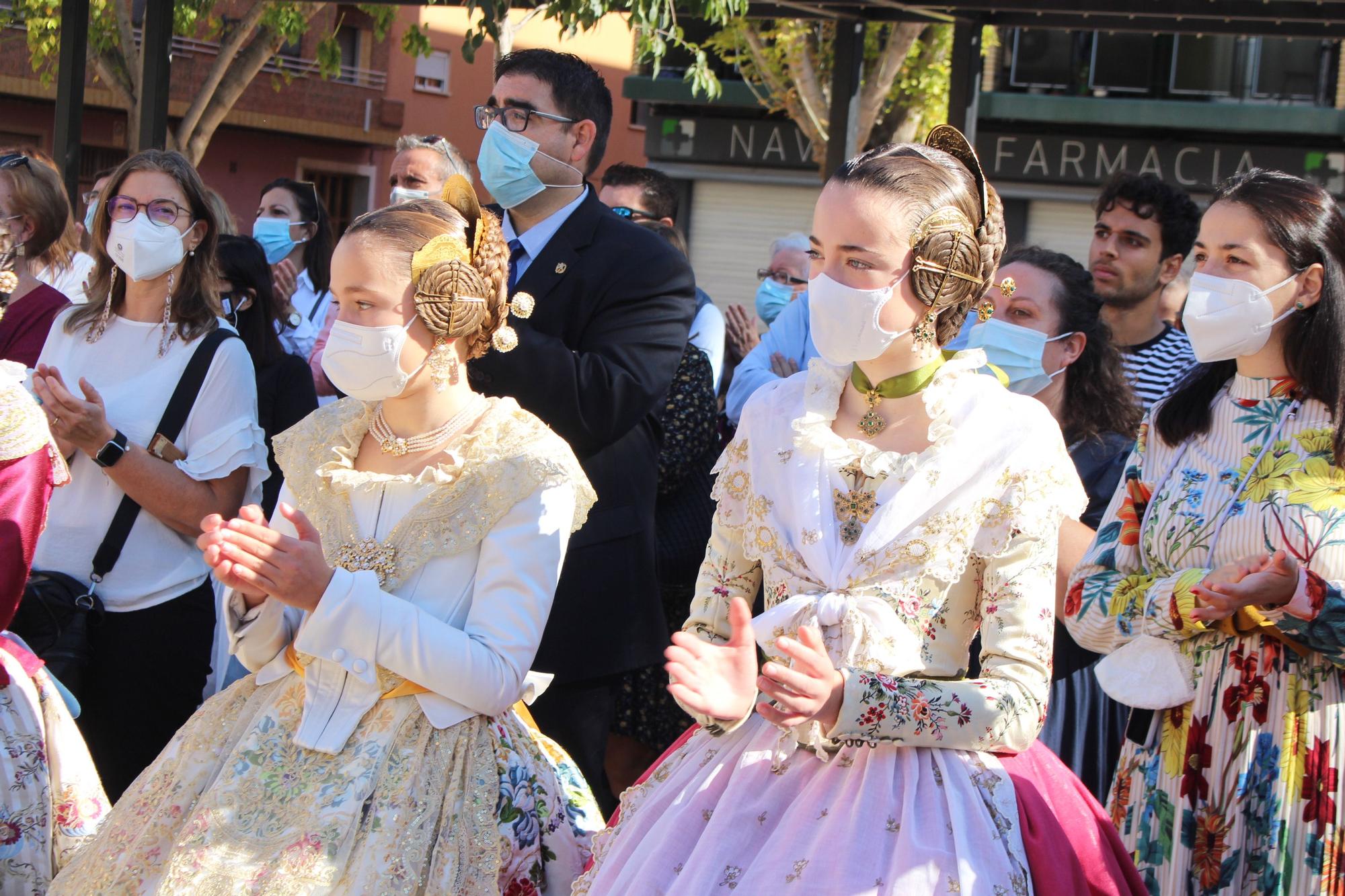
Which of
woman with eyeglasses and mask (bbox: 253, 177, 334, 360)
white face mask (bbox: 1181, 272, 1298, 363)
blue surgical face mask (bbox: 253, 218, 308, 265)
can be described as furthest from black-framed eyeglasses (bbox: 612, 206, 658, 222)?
white face mask (bbox: 1181, 272, 1298, 363)

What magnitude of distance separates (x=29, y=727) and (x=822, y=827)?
2262mm

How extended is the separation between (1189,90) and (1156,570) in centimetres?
1837

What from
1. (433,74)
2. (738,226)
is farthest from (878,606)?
(433,74)

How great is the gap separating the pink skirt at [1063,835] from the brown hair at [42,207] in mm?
4111

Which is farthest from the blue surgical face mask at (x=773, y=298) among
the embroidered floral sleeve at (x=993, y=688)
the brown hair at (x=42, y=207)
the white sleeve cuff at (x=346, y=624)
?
the embroidered floral sleeve at (x=993, y=688)

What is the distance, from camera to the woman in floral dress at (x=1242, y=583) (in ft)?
10.1

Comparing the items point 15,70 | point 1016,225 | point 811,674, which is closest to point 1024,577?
point 811,674

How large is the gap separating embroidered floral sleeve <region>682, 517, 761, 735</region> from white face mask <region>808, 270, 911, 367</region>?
17.3 inches

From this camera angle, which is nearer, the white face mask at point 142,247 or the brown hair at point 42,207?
the white face mask at point 142,247

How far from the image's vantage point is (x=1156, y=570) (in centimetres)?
343

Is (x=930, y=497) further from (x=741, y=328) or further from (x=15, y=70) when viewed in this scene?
(x=15, y=70)

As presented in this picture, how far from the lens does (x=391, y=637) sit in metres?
2.97

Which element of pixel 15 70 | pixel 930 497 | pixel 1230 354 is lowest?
pixel 930 497

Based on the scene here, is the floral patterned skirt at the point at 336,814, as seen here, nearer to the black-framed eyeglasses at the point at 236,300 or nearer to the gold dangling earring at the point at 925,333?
the gold dangling earring at the point at 925,333
